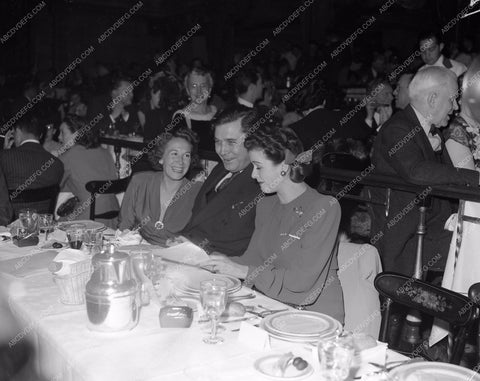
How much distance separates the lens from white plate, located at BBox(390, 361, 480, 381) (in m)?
1.29

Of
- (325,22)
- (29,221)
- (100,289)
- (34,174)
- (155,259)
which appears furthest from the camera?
(325,22)

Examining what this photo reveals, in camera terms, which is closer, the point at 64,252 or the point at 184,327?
the point at 184,327

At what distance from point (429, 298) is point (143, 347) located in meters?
0.86

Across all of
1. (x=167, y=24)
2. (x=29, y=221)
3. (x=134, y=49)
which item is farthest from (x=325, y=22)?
(x=29, y=221)

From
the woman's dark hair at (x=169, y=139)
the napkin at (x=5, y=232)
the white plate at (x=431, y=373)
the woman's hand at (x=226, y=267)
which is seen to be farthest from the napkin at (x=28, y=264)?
the white plate at (x=431, y=373)

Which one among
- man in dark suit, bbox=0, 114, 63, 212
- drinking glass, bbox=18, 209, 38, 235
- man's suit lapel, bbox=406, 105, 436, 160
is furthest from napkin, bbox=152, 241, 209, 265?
man in dark suit, bbox=0, 114, 63, 212

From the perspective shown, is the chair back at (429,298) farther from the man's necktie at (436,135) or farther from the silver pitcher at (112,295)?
the man's necktie at (436,135)

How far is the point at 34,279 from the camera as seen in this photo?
207 cm

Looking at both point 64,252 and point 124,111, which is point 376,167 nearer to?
point 64,252

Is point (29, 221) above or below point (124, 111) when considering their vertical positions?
below

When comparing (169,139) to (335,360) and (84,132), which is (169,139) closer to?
(84,132)

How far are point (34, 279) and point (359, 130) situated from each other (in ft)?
9.16

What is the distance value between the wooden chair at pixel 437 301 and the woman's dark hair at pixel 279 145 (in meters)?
0.55

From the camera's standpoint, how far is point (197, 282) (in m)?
1.95
